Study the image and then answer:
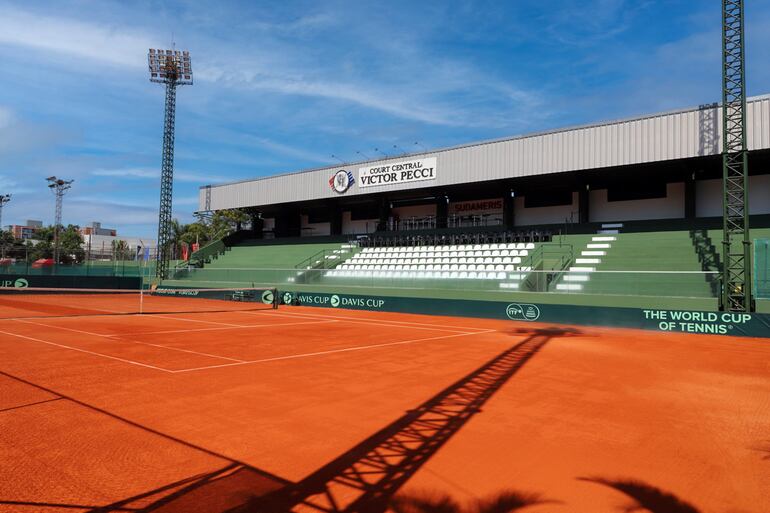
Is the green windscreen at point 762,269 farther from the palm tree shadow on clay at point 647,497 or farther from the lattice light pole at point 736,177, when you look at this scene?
the palm tree shadow on clay at point 647,497

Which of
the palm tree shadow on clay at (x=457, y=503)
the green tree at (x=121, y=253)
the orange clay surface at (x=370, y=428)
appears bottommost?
the orange clay surface at (x=370, y=428)

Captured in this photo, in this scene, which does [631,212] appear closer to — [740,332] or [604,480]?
[740,332]

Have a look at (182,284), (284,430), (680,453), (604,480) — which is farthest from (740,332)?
(182,284)

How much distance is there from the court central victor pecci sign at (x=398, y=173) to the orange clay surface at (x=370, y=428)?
25.2m

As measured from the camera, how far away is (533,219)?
126 feet

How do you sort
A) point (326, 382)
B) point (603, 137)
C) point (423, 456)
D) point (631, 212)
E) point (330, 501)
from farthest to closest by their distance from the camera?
point (631, 212), point (603, 137), point (326, 382), point (423, 456), point (330, 501)

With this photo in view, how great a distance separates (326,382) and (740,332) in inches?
730

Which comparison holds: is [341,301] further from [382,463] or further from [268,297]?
[382,463]

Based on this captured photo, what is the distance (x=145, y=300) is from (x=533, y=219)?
30424 millimetres

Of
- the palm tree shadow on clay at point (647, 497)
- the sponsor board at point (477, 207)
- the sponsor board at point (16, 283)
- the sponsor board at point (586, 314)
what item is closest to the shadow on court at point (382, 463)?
the palm tree shadow on clay at point (647, 497)

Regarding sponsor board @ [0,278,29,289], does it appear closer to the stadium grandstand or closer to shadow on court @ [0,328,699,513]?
the stadium grandstand

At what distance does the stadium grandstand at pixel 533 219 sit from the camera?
2549 cm

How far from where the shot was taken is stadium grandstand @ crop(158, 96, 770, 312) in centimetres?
2549

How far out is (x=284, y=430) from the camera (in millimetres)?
7281
